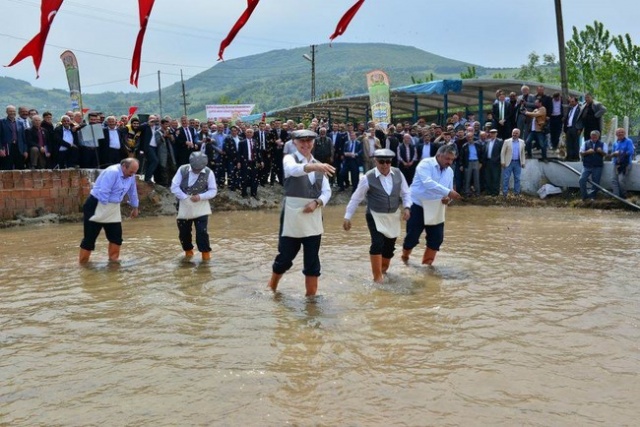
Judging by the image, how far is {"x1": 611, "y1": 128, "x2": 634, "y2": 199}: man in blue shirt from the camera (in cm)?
1468

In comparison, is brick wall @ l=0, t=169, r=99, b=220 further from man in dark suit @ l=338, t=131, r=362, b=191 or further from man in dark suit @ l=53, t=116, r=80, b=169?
man in dark suit @ l=338, t=131, r=362, b=191

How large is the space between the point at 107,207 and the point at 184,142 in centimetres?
697

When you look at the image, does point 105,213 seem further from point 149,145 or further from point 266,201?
point 266,201

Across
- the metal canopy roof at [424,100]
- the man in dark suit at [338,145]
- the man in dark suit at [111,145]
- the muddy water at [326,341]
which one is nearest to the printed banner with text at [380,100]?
the man in dark suit at [338,145]

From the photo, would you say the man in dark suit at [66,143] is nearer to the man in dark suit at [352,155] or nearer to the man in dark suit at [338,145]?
the man in dark suit at [338,145]

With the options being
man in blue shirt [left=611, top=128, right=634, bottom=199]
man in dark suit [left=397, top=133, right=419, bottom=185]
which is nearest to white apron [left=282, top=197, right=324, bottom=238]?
man in dark suit [left=397, top=133, right=419, bottom=185]

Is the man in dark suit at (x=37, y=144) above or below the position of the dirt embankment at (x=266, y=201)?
above

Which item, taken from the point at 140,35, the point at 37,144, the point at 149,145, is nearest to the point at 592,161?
Result: the point at 149,145

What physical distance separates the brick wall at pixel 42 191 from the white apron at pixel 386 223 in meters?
8.67

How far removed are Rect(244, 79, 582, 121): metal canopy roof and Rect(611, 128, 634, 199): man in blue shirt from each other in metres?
6.96

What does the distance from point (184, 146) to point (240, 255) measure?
693 cm

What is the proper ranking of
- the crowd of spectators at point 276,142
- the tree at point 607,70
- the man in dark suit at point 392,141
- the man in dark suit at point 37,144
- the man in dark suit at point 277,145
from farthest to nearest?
1. the tree at point 607,70
2. the man in dark suit at point 277,145
3. the man in dark suit at point 392,141
4. the crowd of spectators at point 276,142
5. the man in dark suit at point 37,144

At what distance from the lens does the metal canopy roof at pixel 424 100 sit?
21.4 meters

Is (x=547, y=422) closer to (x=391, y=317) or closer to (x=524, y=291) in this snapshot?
(x=391, y=317)
